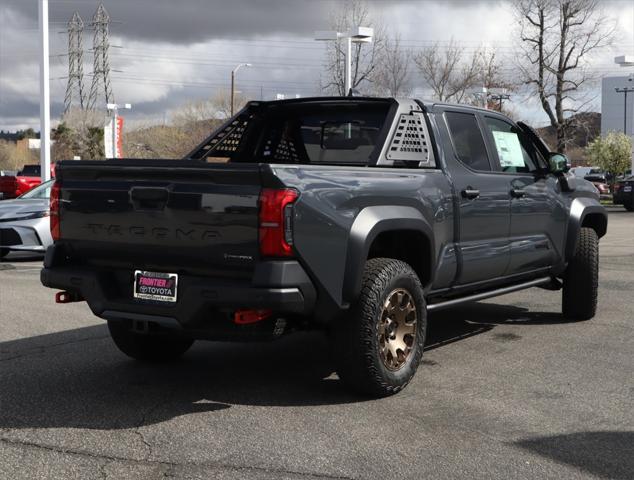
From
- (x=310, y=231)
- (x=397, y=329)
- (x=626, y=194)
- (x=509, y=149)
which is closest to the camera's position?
(x=310, y=231)

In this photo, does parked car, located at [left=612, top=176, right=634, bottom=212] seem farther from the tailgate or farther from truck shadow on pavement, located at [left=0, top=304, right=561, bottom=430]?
the tailgate

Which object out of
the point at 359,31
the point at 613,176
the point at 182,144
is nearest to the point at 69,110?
the point at 182,144

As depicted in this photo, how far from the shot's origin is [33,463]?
398 centimetres

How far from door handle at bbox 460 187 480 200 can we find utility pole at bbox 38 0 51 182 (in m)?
17.0

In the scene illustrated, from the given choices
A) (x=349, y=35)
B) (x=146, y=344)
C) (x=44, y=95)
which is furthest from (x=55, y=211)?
(x=349, y=35)

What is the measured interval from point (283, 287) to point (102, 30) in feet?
278

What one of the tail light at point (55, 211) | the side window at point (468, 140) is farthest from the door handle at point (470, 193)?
the tail light at point (55, 211)

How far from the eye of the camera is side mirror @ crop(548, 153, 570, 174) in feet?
23.2

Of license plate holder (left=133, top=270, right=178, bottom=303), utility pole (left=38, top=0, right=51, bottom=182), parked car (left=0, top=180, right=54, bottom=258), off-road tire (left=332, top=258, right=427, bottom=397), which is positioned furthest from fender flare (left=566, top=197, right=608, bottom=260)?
utility pole (left=38, top=0, right=51, bottom=182)

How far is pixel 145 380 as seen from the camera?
5633 millimetres

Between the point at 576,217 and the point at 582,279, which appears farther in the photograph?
the point at 582,279

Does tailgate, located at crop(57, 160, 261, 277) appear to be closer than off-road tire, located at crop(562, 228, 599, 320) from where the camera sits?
Yes

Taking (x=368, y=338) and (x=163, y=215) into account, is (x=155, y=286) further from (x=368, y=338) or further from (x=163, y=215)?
(x=368, y=338)

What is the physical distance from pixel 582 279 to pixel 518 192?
1579mm
